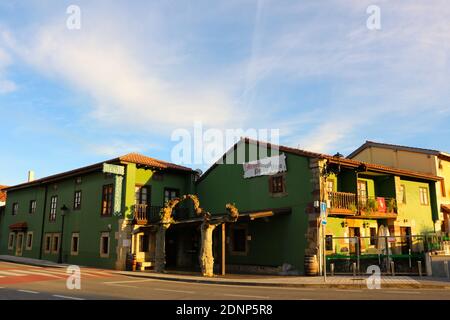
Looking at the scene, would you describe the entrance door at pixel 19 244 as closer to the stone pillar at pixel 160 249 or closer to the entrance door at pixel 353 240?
the stone pillar at pixel 160 249

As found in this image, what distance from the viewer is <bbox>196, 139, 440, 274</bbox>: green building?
70.4ft

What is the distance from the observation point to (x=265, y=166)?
2438 cm

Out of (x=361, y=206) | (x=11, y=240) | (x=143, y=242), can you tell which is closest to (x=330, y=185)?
(x=361, y=206)

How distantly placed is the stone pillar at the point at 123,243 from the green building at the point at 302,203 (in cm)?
582

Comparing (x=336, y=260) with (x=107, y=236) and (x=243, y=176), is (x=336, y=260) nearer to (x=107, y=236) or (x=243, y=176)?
(x=243, y=176)

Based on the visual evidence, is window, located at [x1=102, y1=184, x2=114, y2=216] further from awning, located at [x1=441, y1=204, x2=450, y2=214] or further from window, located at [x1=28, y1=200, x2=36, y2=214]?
awning, located at [x1=441, y1=204, x2=450, y2=214]

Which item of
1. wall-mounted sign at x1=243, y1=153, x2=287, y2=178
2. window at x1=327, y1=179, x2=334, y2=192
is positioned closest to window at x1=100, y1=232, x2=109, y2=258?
wall-mounted sign at x1=243, y1=153, x2=287, y2=178

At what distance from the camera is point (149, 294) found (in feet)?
42.3

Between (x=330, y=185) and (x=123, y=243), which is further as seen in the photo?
(x=123, y=243)

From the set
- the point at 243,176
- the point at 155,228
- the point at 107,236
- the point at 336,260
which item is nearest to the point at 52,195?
the point at 107,236

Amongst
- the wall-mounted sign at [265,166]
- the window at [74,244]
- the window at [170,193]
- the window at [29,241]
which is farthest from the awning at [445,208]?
the window at [29,241]

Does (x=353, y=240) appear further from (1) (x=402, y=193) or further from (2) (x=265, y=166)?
(2) (x=265, y=166)

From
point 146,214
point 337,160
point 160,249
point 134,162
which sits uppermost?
point 134,162
